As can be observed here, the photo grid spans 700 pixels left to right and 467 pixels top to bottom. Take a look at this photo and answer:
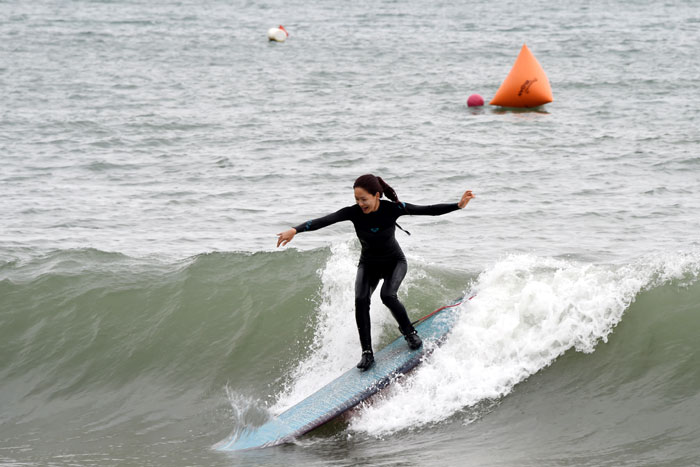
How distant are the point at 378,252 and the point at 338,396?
1.24 metres

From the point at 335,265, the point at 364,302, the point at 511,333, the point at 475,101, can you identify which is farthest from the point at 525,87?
the point at 364,302

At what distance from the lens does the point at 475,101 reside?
825 inches

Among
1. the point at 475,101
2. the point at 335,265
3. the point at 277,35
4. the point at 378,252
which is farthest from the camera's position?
the point at 277,35

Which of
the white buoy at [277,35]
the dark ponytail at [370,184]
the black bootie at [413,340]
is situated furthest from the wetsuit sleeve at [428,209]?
the white buoy at [277,35]

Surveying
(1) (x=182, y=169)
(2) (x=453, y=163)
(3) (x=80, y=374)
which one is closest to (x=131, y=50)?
(1) (x=182, y=169)

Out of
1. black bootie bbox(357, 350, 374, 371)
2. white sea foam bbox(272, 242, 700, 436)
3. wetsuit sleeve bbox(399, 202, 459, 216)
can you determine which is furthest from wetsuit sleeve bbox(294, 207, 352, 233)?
white sea foam bbox(272, 242, 700, 436)

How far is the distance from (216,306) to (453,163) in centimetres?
804

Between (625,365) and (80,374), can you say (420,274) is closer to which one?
(625,365)

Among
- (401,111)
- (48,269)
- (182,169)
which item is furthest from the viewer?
(401,111)

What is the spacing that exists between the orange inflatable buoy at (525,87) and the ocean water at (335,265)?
1.24 feet

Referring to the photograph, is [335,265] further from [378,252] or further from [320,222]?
[320,222]

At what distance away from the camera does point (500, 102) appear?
68.4 feet

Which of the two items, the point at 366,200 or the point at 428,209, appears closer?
the point at 366,200

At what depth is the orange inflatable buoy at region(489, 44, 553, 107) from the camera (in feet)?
67.4
